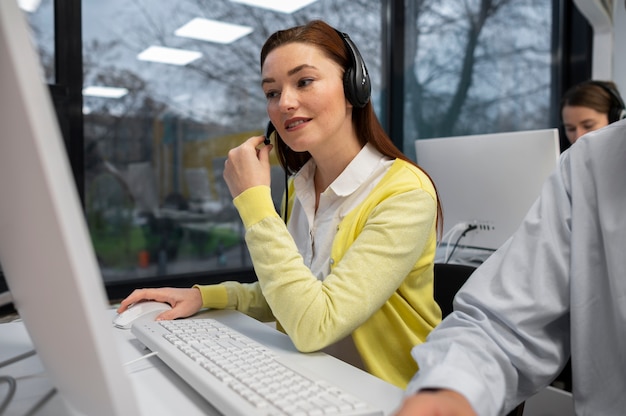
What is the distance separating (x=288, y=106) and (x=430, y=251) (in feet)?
1.40

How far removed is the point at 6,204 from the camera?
0.41m

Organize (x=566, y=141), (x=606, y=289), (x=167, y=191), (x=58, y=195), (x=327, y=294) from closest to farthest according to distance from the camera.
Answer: (x=58, y=195) → (x=606, y=289) → (x=327, y=294) → (x=167, y=191) → (x=566, y=141)

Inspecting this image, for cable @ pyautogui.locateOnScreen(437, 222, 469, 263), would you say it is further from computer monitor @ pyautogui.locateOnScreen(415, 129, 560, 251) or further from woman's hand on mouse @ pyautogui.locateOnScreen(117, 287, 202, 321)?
woman's hand on mouse @ pyautogui.locateOnScreen(117, 287, 202, 321)

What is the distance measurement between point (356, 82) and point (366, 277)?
0.46 meters

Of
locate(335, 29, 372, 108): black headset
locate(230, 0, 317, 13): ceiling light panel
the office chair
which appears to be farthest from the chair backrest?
locate(230, 0, 317, 13): ceiling light panel

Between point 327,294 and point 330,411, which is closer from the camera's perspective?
point 330,411

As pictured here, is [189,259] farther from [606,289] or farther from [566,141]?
[566,141]

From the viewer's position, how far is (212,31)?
2.14 meters

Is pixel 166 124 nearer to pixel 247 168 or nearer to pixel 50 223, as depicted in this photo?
pixel 247 168

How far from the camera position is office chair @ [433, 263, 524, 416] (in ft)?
4.05

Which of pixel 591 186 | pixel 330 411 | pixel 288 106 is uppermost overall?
pixel 288 106

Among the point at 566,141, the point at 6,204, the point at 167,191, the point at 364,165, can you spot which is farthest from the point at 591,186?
the point at 566,141

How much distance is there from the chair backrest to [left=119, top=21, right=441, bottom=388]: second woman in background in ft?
0.47

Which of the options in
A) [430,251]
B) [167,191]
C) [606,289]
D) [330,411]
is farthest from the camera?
[167,191]
